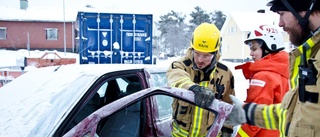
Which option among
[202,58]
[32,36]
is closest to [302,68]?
[202,58]

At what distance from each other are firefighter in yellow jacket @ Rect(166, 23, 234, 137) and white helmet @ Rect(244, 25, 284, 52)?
1.49ft

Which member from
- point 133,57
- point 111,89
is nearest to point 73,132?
point 111,89

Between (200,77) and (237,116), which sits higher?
(200,77)

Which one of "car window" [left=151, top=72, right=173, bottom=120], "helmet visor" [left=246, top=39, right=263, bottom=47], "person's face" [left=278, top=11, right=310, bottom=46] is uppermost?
"person's face" [left=278, top=11, right=310, bottom=46]

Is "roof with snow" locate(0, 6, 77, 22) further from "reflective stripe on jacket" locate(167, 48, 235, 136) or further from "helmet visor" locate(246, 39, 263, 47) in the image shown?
"reflective stripe on jacket" locate(167, 48, 235, 136)

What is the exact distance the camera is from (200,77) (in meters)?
2.44

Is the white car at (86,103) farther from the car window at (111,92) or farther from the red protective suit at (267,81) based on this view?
the red protective suit at (267,81)

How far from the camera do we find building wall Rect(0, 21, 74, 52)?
29.4 meters

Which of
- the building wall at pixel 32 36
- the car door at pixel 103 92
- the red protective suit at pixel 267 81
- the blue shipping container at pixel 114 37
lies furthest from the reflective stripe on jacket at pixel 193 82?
the building wall at pixel 32 36

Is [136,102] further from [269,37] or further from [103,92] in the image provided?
[103,92]

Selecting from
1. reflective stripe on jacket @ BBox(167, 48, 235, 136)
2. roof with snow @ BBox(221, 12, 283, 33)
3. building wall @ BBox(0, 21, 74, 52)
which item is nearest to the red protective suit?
reflective stripe on jacket @ BBox(167, 48, 235, 136)

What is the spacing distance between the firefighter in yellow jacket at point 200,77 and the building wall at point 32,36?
1122 inches

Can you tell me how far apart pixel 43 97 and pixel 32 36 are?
29.8m

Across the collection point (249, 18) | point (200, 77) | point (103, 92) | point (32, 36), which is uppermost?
point (249, 18)
